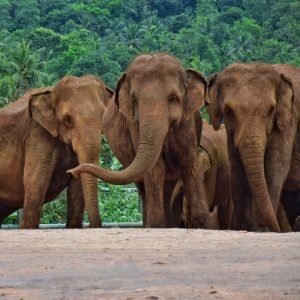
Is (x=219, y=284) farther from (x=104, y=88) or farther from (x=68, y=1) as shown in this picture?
(x=68, y=1)

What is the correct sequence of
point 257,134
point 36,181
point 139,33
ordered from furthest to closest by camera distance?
1. point 139,33
2. point 36,181
3. point 257,134

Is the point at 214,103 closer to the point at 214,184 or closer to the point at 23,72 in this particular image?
the point at 214,184

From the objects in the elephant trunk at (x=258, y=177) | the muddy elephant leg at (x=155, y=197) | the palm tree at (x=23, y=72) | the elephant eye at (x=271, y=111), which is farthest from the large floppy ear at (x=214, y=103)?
the palm tree at (x=23, y=72)

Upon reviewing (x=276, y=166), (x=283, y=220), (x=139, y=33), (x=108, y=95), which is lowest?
(x=139, y=33)

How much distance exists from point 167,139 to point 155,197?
2.15ft

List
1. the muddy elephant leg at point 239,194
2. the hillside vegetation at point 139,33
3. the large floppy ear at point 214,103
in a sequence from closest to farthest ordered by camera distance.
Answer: the muddy elephant leg at point 239,194 < the large floppy ear at point 214,103 < the hillside vegetation at point 139,33

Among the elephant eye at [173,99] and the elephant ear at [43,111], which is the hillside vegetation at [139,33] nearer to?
the elephant ear at [43,111]

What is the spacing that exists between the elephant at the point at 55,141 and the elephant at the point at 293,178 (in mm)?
2038

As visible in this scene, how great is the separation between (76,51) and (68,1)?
4169 cm

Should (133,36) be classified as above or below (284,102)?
below

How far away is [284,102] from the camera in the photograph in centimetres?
1283

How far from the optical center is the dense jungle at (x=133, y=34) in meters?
82.6

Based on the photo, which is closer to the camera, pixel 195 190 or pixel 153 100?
pixel 153 100

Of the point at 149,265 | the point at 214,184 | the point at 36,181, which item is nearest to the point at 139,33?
the point at 214,184
